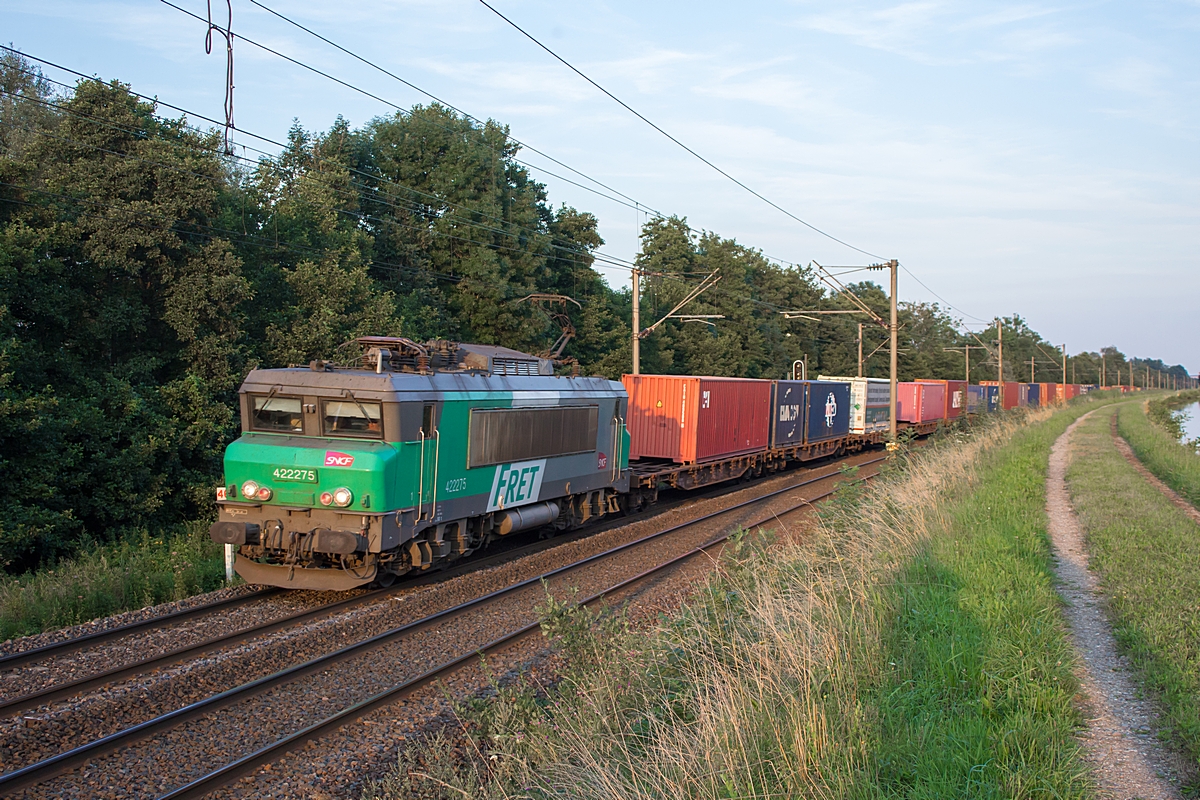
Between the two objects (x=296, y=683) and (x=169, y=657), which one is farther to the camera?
(x=169, y=657)

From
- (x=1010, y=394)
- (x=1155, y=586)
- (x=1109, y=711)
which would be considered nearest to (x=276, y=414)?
(x=1109, y=711)

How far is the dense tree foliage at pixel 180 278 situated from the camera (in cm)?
1659

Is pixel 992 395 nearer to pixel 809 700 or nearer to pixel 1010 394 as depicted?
pixel 1010 394

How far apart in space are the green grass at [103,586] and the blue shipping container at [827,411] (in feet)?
65.4

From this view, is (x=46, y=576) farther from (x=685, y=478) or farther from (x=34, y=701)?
(x=685, y=478)

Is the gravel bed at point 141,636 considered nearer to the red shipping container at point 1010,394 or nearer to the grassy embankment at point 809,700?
the grassy embankment at point 809,700

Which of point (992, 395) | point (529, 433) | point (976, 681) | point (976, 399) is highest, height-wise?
point (992, 395)

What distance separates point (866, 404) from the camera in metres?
33.7

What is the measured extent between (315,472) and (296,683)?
328 cm

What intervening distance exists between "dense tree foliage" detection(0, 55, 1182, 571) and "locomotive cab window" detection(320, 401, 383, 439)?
7.24 m

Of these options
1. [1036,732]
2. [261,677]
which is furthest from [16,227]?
[1036,732]

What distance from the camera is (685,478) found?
21.2m

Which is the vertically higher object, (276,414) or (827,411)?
(276,414)

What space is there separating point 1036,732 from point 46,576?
1257 centimetres
